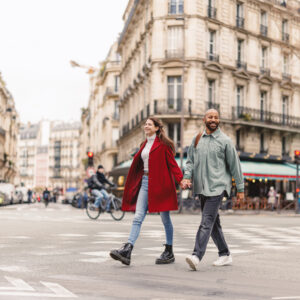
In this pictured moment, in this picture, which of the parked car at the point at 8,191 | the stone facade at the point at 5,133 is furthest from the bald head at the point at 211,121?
the stone facade at the point at 5,133

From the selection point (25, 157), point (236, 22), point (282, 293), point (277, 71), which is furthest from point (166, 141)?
point (25, 157)

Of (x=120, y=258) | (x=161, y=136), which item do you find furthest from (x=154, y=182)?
(x=120, y=258)

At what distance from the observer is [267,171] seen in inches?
1336

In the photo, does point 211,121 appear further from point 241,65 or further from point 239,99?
point 241,65

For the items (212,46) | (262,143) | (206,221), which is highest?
(212,46)

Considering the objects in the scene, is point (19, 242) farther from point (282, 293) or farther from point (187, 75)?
point (187, 75)

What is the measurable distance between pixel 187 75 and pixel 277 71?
8441 mm

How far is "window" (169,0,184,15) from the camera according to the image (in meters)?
35.6

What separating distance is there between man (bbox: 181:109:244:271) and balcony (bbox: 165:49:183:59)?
94.6 feet

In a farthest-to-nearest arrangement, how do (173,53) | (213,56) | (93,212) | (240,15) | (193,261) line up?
(240,15)
(213,56)
(173,53)
(93,212)
(193,261)

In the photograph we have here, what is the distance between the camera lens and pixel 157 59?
35812 millimetres

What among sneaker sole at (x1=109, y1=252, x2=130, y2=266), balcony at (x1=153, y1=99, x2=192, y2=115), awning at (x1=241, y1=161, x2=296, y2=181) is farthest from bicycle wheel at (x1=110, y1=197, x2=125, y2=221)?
balcony at (x1=153, y1=99, x2=192, y2=115)

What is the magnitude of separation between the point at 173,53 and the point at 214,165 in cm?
2927

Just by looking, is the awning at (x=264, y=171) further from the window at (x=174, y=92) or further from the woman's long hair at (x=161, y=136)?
the woman's long hair at (x=161, y=136)
